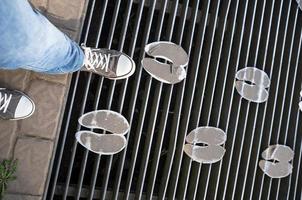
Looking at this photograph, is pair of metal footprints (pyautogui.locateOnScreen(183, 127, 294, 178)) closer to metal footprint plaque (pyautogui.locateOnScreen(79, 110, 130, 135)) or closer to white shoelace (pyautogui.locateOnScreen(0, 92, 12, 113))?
metal footprint plaque (pyautogui.locateOnScreen(79, 110, 130, 135))

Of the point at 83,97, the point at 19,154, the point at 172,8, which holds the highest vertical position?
the point at 172,8

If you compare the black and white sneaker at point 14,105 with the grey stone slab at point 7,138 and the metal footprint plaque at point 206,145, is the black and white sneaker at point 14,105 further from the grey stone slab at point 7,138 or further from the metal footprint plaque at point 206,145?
the metal footprint plaque at point 206,145

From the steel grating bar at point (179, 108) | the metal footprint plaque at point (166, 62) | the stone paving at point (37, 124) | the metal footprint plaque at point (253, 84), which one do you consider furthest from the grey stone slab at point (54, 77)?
the metal footprint plaque at point (253, 84)

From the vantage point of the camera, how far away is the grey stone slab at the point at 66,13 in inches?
87.4

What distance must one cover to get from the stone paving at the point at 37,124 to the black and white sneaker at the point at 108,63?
143 millimetres

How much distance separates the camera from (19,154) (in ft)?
6.99

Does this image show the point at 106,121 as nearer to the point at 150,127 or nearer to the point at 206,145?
the point at 150,127

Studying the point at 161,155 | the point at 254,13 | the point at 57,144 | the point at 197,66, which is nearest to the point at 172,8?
the point at 197,66

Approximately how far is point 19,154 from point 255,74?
1704 mm

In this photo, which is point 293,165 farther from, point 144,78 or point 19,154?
point 19,154

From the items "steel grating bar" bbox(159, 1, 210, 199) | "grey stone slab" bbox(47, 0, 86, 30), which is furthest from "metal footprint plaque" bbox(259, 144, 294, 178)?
"grey stone slab" bbox(47, 0, 86, 30)

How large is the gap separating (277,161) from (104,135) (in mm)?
1338

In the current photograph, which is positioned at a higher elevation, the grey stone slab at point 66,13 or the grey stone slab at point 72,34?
the grey stone slab at point 66,13

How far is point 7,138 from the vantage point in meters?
2.10
